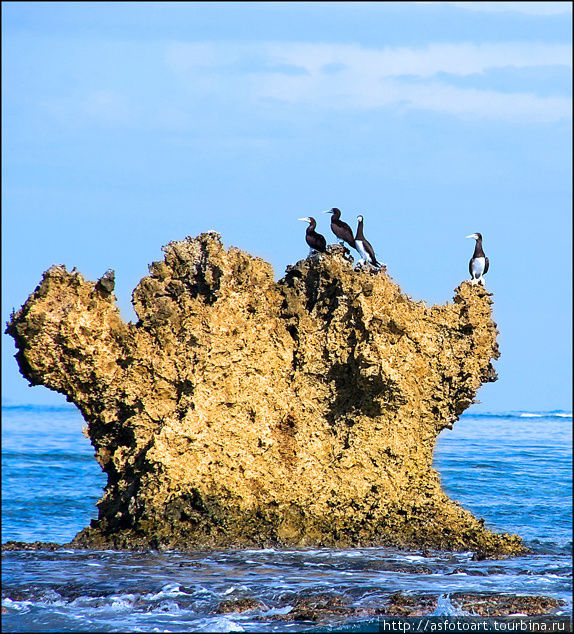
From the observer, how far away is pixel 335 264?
1136 cm

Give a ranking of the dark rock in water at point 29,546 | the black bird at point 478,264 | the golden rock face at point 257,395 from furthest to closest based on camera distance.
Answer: the black bird at point 478,264, the dark rock in water at point 29,546, the golden rock face at point 257,395

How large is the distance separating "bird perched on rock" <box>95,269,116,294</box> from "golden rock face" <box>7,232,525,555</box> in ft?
0.12

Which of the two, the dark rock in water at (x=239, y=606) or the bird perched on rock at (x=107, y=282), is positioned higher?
the bird perched on rock at (x=107, y=282)

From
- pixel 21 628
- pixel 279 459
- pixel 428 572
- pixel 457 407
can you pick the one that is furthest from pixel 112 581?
pixel 457 407

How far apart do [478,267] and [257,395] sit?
13.0ft

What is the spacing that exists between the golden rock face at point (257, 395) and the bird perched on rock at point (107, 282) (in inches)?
1.5

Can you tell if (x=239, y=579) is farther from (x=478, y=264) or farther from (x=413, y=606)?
(x=478, y=264)

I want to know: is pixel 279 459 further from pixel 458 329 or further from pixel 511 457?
pixel 511 457

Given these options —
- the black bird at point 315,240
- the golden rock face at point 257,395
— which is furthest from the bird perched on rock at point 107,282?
the black bird at point 315,240

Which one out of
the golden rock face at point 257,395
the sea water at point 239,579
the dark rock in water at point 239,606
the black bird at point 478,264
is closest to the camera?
the sea water at point 239,579

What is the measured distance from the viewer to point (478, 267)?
42.5 ft

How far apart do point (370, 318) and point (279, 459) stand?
2065mm

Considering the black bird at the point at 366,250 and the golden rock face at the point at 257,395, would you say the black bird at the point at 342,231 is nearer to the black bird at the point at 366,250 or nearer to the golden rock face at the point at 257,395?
the black bird at the point at 366,250

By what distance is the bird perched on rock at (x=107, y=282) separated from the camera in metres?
11.2
